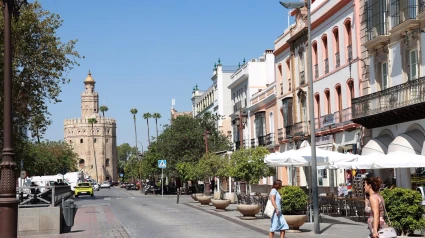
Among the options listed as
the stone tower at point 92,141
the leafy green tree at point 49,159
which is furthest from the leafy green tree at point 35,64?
the stone tower at point 92,141

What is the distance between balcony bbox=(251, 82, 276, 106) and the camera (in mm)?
49219

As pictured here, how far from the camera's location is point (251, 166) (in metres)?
30.7

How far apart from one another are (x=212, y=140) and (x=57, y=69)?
23.3 m

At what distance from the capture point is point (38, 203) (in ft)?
75.1

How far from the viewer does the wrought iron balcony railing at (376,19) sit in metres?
29.2

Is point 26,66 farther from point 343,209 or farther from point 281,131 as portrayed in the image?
point 343,209

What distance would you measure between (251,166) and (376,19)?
27.3 feet

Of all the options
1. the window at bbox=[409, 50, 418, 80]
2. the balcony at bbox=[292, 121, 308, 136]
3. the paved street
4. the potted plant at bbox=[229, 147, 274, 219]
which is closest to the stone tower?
the balcony at bbox=[292, 121, 308, 136]

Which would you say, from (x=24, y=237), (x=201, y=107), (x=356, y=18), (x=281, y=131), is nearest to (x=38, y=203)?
(x=24, y=237)

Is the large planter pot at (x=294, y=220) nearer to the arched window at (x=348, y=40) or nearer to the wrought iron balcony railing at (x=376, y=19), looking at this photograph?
the wrought iron balcony railing at (x=376, y=19)

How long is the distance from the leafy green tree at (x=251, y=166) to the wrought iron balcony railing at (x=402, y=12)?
7994mm

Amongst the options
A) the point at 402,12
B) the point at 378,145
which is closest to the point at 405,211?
the point at 378,145

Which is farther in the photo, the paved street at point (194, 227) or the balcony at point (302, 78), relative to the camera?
the balcony at point (302, 78)

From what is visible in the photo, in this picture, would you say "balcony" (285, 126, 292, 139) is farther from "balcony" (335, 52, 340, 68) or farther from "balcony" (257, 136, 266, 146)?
"balcony" (335, 52, 340, 68)
